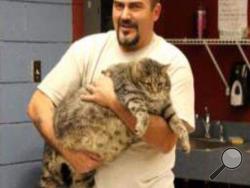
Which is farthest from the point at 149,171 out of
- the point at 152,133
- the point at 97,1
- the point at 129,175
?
the point at 97,1

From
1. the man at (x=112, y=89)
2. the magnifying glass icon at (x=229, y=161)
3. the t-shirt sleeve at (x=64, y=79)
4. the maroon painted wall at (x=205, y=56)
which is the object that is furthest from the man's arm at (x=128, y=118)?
the maroon painted wall at (x=205, y=56)

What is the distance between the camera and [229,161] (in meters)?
3.31

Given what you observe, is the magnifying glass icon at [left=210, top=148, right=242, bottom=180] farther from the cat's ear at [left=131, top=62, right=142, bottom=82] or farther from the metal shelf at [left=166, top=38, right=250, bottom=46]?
the cat's ear at [left=131, top=62, right=142, bottom=82]

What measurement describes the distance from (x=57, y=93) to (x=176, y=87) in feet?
1.48

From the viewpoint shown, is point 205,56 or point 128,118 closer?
point 128,118

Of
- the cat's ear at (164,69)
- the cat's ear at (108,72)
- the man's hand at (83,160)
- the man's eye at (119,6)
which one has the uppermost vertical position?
the man's eye at (119,6)

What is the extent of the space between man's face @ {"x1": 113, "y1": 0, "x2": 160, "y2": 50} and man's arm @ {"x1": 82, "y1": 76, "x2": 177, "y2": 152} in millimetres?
156

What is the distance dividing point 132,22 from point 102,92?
268mm

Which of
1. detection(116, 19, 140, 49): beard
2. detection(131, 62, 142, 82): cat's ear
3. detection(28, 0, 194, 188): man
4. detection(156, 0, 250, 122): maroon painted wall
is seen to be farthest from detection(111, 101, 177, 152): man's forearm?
detection(156, 0, 250, 122): maroon painted wall

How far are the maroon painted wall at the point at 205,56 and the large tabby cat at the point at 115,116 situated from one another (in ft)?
6.78

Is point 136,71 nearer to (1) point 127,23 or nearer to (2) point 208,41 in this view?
(1) point 127,23

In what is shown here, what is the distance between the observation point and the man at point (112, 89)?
197 cm

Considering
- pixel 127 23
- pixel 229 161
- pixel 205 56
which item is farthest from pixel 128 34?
pixel 205 56

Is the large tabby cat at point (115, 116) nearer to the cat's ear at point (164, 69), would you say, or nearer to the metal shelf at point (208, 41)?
the cat's ear at point (164, 69)
